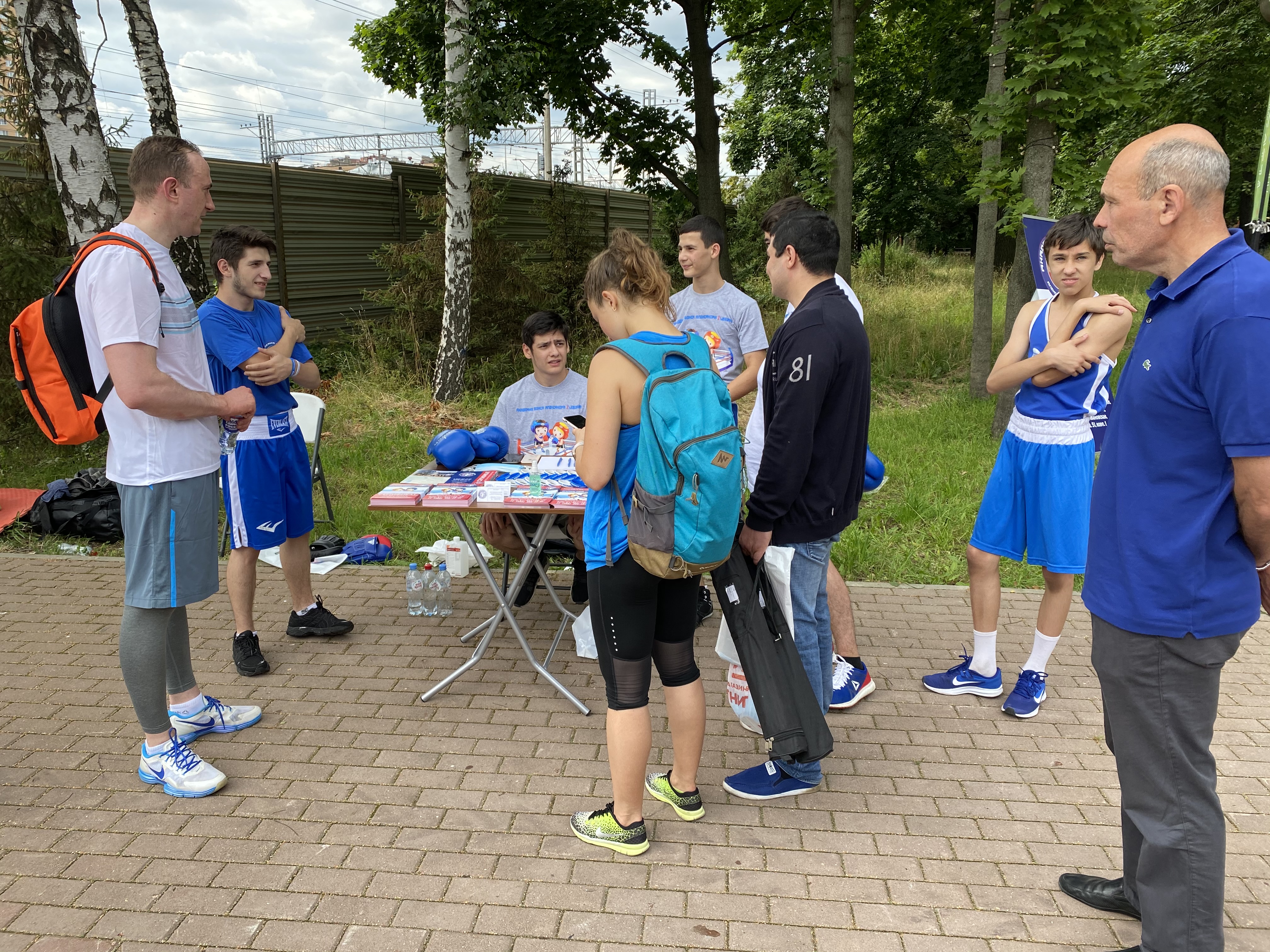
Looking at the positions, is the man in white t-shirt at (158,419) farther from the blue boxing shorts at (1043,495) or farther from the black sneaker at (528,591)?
the blue boxing shorts at (1043,495)

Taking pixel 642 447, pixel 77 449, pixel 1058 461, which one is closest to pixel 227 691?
pixel 642 447

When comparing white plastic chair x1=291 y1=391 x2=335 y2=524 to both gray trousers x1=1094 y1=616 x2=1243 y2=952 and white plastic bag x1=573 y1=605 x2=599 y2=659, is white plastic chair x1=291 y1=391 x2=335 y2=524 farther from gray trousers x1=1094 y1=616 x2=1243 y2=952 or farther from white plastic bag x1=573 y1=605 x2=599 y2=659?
gray trousers x1=1094 y1=616 x2=1243 y2=952

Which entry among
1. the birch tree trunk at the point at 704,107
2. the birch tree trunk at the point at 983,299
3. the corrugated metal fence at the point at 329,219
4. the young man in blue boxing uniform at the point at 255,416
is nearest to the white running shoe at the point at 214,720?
the young man in blue boxing uniform at the point at 255,416

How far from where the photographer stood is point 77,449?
797 centimetres

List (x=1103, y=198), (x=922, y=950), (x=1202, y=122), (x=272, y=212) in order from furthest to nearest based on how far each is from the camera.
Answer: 1. (x=1202, y=122)
2. (x=272, y=212)
3. (x=922, y=950)
4. (x=1103, y=198)

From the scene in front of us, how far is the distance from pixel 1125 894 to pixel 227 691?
3.62 meters

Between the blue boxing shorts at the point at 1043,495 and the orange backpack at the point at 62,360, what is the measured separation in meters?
3.37

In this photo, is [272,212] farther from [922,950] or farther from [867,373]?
[922,950]

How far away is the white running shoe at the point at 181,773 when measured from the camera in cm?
317

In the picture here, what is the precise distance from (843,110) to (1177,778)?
8.35 metres

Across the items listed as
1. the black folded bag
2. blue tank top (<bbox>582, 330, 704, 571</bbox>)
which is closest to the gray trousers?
the black folded bag

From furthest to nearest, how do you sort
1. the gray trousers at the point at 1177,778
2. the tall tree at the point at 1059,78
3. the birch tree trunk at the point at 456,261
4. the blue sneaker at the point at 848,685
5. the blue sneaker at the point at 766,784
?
the birch tree trunk at the point at 456,261 → the tall tree at the point at 1059,78 → the blue sneaker at the point at 848,685 → the blue sneaker at the point at 766,784 → the gray trousers at the point at 1177,778

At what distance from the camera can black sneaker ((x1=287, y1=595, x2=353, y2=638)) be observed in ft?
14.9

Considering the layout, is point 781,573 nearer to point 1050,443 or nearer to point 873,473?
point 873,473
